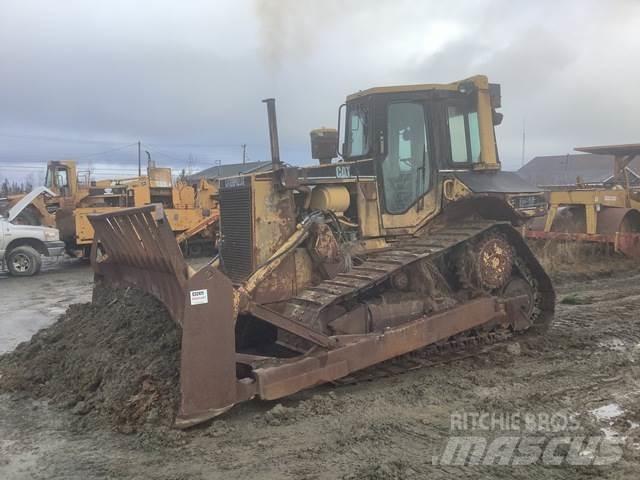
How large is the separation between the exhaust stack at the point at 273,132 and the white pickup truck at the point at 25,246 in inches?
434

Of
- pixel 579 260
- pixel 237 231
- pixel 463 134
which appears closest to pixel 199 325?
pixel 237 231

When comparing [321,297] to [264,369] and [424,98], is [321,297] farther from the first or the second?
[424,98]

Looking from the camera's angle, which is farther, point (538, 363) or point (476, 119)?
point (476, 119)

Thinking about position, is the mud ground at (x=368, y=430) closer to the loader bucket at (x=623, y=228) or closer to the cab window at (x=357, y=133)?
the cab window at (x=357, y=133)

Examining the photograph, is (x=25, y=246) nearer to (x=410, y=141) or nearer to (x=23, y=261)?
(x=23, y=261)

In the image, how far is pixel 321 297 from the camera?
5102 mm

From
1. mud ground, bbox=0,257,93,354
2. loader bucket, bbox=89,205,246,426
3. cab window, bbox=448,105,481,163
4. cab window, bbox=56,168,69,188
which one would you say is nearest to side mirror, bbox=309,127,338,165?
cab window, bbox=448,105,481,163

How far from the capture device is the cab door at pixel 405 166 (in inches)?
244

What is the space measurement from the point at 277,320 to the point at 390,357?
1.12m

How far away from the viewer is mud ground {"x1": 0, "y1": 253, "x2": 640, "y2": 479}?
12.2 ft

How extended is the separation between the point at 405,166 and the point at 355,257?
45.2 inches

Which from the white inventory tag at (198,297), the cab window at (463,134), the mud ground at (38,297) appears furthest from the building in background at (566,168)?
the white inventory tag at (198,297)

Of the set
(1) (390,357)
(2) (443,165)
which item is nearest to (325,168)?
(2) (443,165)

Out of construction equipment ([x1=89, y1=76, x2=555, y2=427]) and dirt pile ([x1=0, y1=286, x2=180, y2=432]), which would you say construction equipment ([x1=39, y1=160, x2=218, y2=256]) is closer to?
construction equipment ([x1=89, y1=76, x2=555, y2=427])
